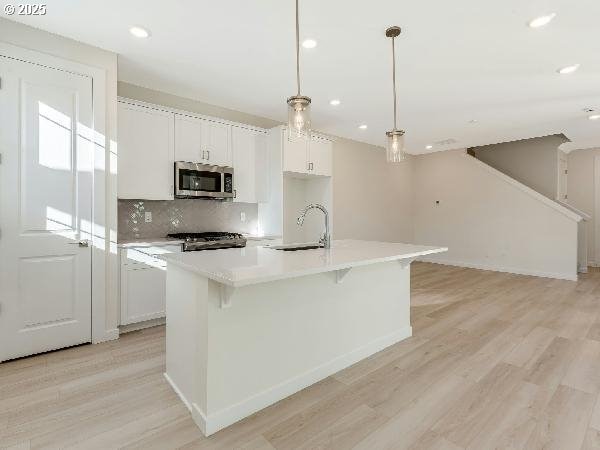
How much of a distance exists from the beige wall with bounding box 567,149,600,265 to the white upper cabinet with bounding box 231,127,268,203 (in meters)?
7.32

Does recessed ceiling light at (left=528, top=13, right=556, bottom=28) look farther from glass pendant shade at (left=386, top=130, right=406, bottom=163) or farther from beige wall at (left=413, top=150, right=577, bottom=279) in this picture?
beige wall at (left=413, top=150, right=577, bottom=279)

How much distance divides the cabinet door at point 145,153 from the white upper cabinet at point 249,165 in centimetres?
88

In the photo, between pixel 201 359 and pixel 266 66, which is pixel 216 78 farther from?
pixel 201 359

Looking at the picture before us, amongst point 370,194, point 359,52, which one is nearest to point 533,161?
point 370,194

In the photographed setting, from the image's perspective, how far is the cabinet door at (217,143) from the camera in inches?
154

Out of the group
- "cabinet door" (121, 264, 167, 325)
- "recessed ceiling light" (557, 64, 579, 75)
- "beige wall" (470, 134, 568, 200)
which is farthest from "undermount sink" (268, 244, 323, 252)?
"beige wall" (470, 134, 568, 200)

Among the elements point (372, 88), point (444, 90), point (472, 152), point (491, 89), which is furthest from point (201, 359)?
point (472, 152)

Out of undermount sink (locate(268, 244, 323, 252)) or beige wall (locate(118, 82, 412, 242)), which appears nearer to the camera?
undermount sink (locate(268, 244, 323, 252))

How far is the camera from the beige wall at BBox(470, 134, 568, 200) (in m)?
6.71

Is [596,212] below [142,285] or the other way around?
the other way around

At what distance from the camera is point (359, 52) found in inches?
115

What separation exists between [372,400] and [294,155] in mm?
3426

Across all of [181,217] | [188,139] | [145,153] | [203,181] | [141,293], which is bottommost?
[141,293]

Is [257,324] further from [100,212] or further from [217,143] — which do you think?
[217,143]
